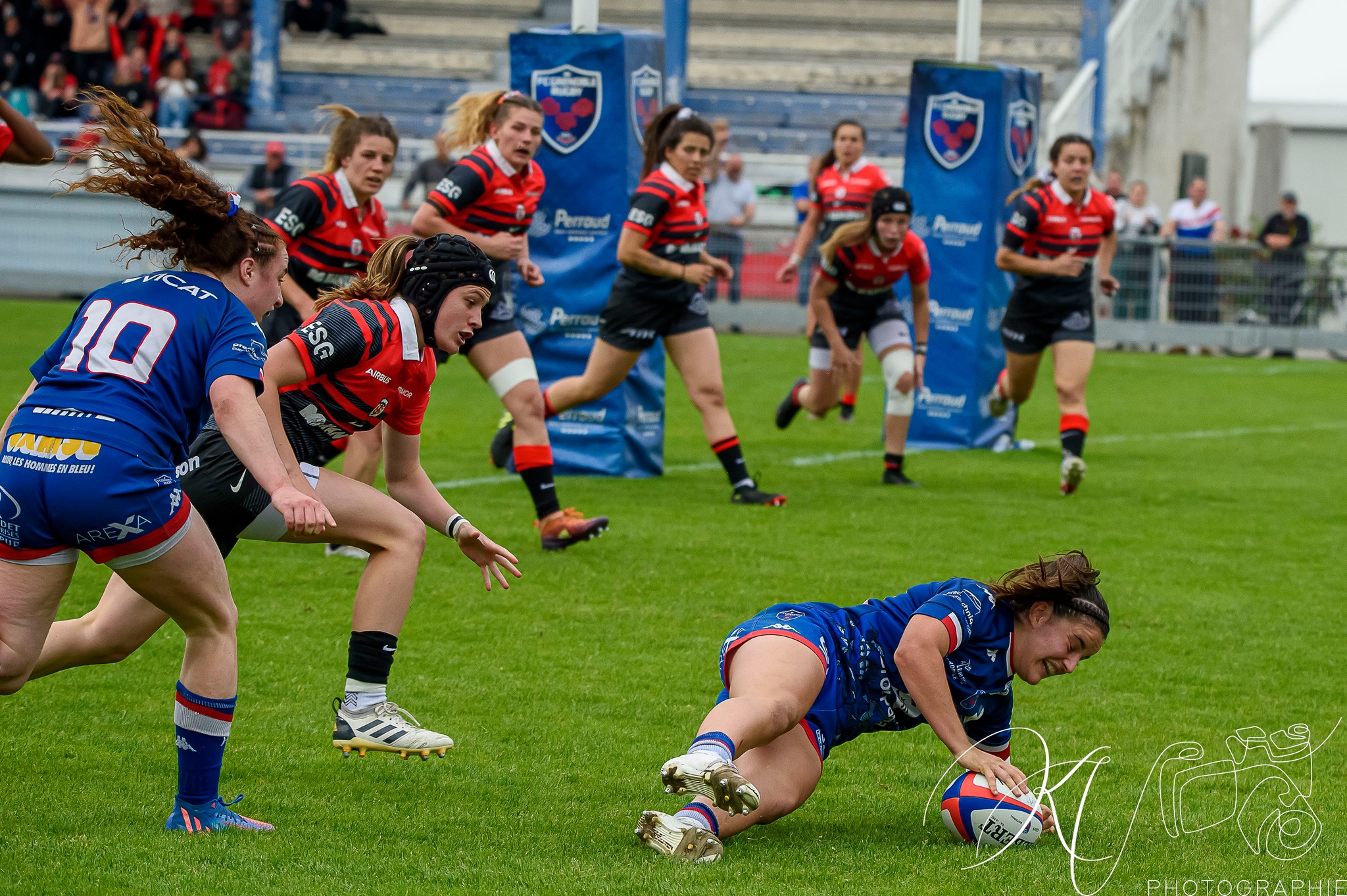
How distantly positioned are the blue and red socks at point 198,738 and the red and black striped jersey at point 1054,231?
719 cm

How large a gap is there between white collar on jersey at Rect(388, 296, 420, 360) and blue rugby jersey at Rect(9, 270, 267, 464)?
0.74 metres

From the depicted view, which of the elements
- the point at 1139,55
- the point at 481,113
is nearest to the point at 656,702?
the point at 481,113

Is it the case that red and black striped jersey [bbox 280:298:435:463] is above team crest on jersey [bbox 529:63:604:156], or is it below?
below

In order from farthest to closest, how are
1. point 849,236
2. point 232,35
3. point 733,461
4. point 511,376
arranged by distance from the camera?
point 232,35
point 849,236
point 733,461
point 511,376

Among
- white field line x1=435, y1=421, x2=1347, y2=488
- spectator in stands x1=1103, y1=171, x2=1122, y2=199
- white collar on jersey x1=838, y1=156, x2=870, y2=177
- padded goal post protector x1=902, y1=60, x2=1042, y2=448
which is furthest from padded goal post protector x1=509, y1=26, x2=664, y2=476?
spectator in stands x1=1103, y1=171, x2=1122, y2=199

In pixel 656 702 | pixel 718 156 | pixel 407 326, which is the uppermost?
pixel 718 156

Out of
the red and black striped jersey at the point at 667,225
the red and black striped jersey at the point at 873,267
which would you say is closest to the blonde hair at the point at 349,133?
the red and black striped jersey at the point at 667,225

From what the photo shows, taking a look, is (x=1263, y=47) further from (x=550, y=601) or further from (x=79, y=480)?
(x=79, y=480)

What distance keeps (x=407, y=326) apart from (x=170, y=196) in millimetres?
921

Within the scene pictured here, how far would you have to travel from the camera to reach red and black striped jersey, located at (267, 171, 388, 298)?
7402mm

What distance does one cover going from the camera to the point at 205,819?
3900mm

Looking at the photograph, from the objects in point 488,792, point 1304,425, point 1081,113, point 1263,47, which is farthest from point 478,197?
point 1263,47

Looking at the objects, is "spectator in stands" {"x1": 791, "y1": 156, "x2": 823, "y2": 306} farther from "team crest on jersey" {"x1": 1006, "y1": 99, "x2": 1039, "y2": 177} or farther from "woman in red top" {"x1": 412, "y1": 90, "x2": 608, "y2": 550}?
"woman in red top" {"x1": 412, "y1": 90, "x2": 608, "y2": 550}

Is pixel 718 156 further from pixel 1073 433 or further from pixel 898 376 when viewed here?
pixel 1073 433
